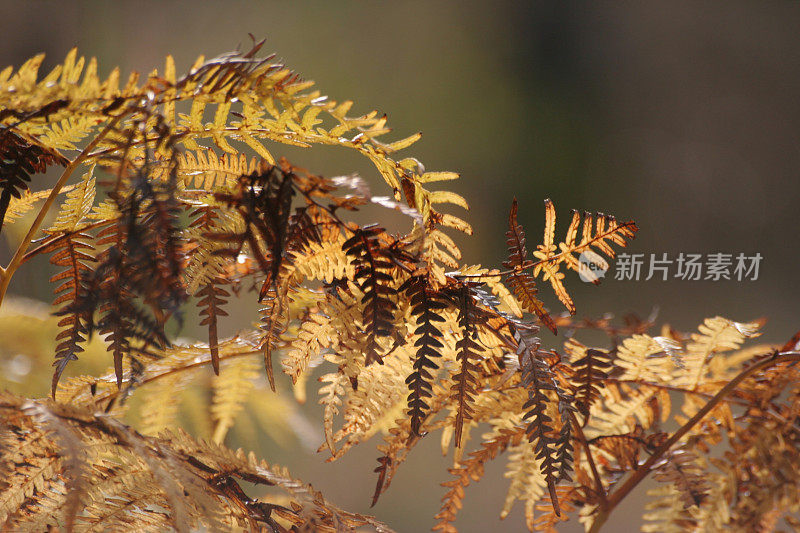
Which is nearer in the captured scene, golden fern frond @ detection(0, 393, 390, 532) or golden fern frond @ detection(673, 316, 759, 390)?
golden fern frond @ detection(0, 393, 390, 532)

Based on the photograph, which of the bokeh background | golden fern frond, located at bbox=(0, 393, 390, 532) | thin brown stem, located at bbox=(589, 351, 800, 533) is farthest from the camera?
the bokeh background

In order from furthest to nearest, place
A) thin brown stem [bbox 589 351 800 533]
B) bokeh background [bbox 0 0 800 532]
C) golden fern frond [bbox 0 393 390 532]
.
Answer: bokeh background [bbox 0 0 800 532], thin brown stem [bbox 589 351 800 533], golden fern frond [bbox 0 393 390 532]

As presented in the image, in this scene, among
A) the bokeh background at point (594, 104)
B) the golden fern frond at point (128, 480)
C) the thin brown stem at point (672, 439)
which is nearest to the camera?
the golden fern frond at point (128, 480)

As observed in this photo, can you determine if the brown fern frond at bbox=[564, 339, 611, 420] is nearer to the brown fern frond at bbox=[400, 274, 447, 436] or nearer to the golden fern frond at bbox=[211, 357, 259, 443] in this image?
the brown fern frond at bbox=[400, 274, 447, 436]

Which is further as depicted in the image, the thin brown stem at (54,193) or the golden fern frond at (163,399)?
the golden fern frond at (163,399)

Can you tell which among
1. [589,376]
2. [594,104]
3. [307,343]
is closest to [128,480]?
[307,343]

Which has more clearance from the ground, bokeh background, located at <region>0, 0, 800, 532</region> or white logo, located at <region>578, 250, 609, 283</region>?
bokeh background, located at <region>0, 0, 800, 532</region>

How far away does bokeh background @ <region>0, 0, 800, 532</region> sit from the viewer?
1875 mm

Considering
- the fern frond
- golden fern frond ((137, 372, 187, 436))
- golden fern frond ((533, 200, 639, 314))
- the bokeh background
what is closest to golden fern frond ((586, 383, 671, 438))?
the fern frond

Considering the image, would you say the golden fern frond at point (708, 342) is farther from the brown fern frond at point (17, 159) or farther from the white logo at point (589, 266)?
the brown fern frond at point (17, 159)

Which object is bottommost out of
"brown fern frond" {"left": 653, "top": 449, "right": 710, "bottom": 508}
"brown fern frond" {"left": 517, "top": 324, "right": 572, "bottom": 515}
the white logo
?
"brown fern frond" {"left": 653, "top": 449, "right": 710, "bottom": 508}

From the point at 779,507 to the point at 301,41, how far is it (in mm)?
1963

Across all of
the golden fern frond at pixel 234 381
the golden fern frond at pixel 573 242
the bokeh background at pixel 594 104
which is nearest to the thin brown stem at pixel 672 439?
the golden fern frond at pixel 573 242

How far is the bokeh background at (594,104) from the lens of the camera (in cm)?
188
